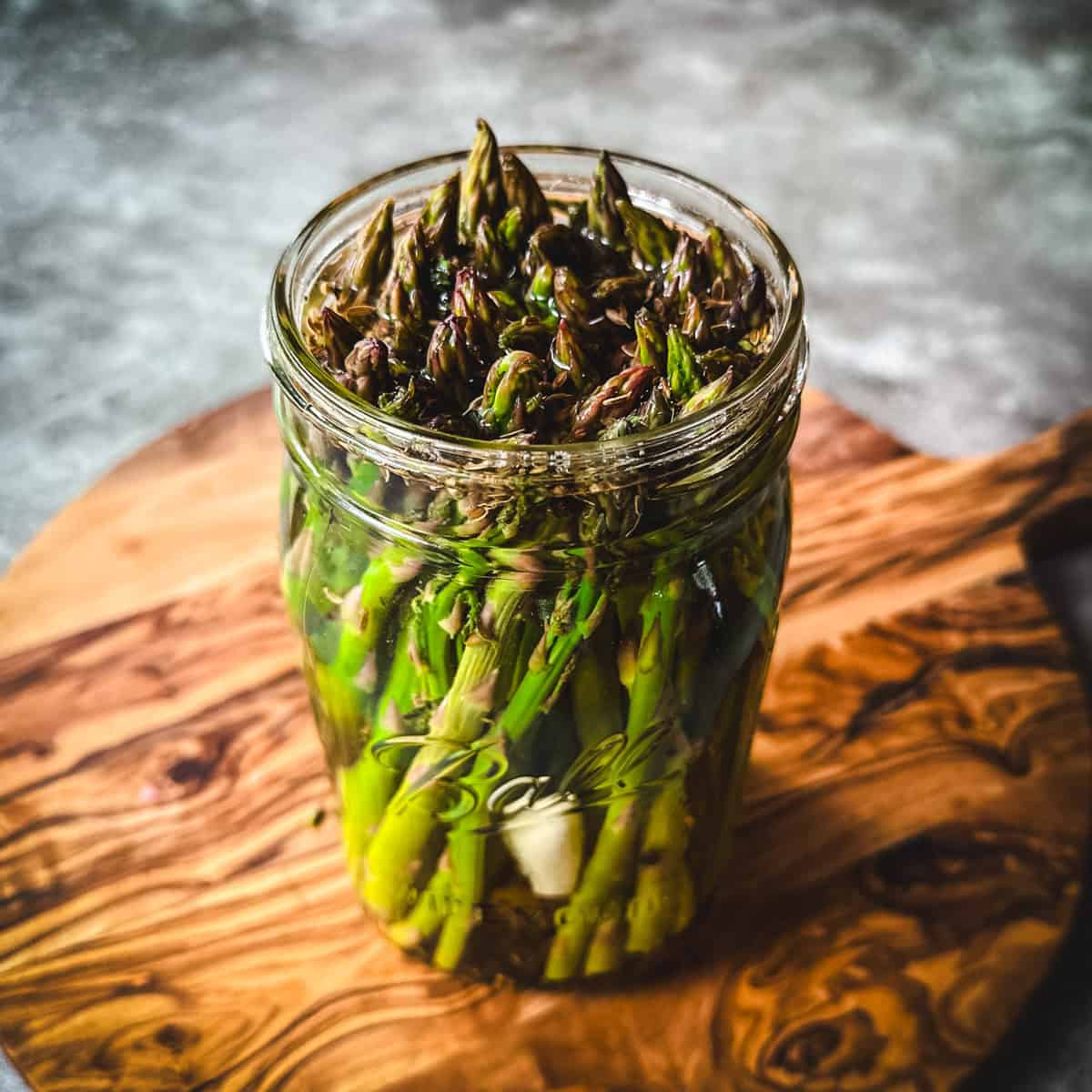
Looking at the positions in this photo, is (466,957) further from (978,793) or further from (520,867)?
(978,793)

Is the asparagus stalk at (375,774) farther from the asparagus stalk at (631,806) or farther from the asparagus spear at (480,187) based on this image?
the asparagus spear at (480,187)

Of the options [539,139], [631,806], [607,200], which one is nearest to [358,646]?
[631,806]

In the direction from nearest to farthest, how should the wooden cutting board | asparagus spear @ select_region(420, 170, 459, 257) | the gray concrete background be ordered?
asparagus spear @ select_region(420, 170, 459, 257) < the wooden cutting board < the gray concrete background

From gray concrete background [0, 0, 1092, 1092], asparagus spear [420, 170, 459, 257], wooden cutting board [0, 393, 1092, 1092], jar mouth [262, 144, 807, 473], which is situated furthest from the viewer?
gray concrete background [0, 0, 1092, 1092]

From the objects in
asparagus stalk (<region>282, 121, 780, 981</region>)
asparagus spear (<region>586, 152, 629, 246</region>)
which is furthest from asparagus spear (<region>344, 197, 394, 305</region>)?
asparagus spear (<region>586, 152, 629, 246</region>)

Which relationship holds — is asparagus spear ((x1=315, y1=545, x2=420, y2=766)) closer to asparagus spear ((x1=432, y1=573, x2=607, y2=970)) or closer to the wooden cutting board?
asparagus spear ((x1=432, y1=573, x2=607, y2=970))

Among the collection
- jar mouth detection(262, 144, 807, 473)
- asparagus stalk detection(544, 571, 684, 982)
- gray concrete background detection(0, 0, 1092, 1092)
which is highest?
jar mouth detection(262, 144, 807, 473)

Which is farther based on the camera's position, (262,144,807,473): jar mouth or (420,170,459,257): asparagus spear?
(420,170,459,257): asparagus spear
